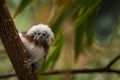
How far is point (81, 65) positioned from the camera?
212 centimetres

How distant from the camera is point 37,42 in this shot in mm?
1001

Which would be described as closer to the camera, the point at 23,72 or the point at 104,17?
the point at 104,17

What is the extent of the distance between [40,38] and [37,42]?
0.02 metres

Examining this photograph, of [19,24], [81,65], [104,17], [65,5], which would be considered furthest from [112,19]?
[19,24]

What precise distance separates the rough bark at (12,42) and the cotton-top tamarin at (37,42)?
5 centimetres

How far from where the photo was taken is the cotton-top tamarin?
38.8 inches

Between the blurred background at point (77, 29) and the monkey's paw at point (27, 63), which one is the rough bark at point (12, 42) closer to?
the monkey's paw at point (27, 63)

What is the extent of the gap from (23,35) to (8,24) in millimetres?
195

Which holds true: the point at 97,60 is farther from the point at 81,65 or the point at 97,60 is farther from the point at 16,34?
the point at 16,34

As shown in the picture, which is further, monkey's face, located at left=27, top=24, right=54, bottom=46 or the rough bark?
monkey's face, located at left=27, top=24, right=54, bottom=46

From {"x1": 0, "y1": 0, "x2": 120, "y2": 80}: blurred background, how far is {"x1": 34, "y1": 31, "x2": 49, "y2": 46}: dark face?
5cm

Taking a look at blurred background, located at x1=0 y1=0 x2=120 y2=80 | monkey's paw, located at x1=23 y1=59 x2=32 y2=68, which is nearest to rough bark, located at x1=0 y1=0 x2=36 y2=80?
monkey's paw, located at x1=23 y1=59 x2=32 y2=68

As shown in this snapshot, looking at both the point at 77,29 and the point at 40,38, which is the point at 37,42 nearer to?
the point at 40,38

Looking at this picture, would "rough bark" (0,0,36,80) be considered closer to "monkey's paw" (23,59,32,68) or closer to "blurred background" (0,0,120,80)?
"monkey's paw" (23,59,32,68)
